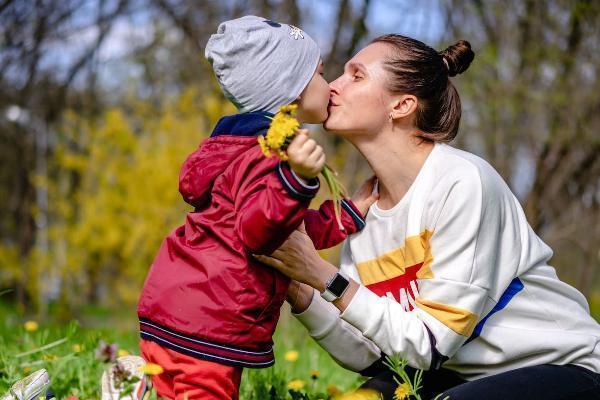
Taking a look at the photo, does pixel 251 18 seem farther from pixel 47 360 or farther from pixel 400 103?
pixel 47 360

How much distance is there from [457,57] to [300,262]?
911mm

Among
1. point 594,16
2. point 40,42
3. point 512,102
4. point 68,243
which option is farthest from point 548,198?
point 68,243

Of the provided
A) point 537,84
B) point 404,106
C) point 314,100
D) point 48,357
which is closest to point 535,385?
point 404,106

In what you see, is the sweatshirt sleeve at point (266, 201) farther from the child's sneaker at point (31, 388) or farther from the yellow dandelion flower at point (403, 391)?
the child's sneaker at point (31, 388)

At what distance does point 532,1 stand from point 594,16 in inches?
18.9

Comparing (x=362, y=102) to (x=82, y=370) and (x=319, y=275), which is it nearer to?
(x=319, y=275)

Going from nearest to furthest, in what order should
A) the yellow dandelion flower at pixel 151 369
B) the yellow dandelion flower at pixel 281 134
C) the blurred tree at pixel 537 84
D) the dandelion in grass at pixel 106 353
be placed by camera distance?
the yellow dandelion flower at pixel 281 134
the dandelion in grass at pixel 106 353
the yellow dandelion flower at pixel 151 369
the blurred tree at pixel 537 84

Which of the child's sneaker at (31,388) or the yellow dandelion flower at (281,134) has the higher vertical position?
the yellow dandelion flower at (281,134)

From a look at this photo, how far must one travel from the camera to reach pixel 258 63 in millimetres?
2119

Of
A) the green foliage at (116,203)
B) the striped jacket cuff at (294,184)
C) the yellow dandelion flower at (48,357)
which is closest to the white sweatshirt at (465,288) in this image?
the striped jacket cuff at (294,184)

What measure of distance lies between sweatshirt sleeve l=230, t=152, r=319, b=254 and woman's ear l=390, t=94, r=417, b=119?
645 millimetres

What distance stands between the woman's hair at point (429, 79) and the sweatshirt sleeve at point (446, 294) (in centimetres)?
30

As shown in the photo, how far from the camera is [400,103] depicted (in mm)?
2408

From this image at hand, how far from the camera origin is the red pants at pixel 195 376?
1979 mm
